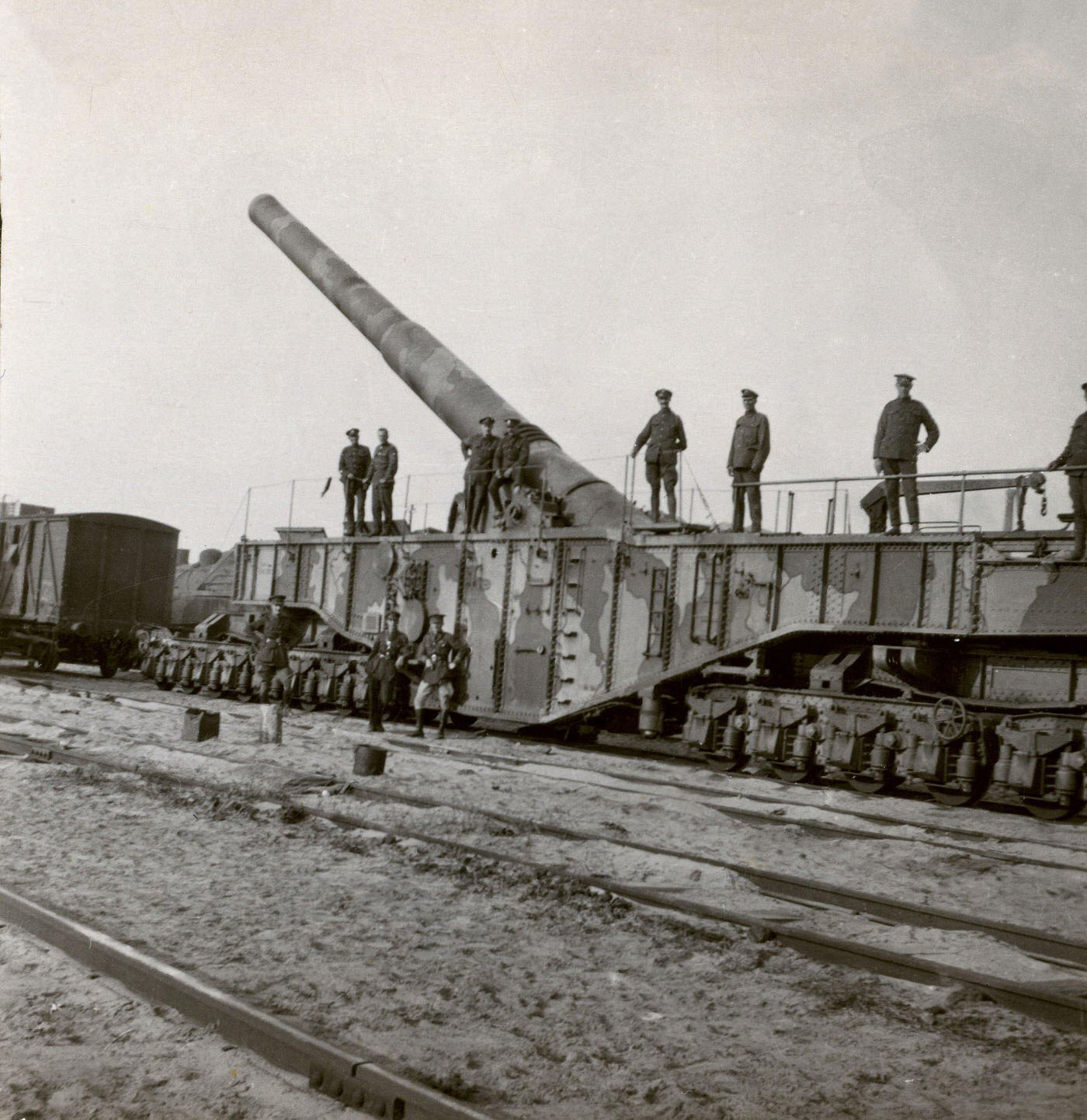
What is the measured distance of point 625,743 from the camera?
16.0 meters

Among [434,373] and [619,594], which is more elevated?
[434,373]

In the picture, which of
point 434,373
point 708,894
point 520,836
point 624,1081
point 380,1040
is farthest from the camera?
point 434,373

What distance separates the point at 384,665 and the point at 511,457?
291 cm

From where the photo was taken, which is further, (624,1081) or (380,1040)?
(380,1040)

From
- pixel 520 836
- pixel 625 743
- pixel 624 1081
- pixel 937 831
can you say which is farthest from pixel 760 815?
pixel 625 743

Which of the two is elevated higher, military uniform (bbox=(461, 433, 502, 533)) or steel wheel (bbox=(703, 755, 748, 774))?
military uniform (bbox=(461, 433, 502, 533))

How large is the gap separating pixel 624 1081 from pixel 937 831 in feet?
18.4

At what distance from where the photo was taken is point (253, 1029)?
3766 millimetres

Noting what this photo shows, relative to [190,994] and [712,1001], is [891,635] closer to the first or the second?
[712,1001]

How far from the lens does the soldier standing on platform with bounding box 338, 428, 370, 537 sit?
16906 mm

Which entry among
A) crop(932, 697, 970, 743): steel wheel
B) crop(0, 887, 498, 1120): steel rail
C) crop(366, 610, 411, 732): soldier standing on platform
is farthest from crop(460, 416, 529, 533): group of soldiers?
crop(0, 887, 498, 1120): steel rail

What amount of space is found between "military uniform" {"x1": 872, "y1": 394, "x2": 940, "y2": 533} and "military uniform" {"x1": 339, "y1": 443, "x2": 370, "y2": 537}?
26.5ft

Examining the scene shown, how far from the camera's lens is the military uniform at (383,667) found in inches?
563

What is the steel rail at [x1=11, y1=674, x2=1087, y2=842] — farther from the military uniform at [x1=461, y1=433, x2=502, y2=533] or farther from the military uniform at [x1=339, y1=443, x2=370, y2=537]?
the military uniform at [x1=339, y1=443, x2=370, y2=537]
